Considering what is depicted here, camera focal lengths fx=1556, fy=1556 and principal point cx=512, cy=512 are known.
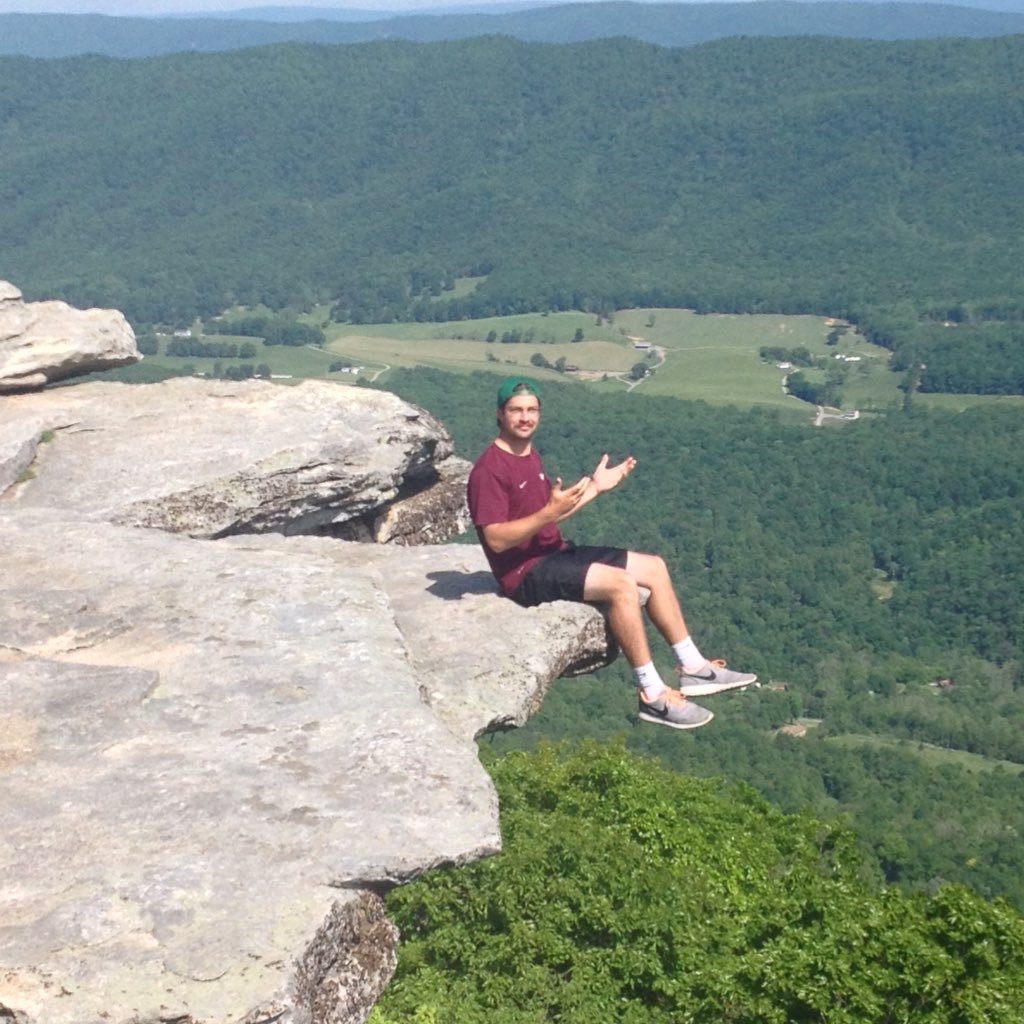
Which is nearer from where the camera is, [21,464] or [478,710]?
[478,710]

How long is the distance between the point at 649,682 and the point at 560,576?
4.22 ft

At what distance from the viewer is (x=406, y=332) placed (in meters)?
186

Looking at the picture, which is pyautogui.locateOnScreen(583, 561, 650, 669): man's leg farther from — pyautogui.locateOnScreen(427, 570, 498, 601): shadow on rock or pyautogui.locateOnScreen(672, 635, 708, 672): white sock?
pyautogui.locateOnScreen(427, 570, 498, 601): shadow on rock

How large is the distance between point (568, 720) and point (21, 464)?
43.2 metres

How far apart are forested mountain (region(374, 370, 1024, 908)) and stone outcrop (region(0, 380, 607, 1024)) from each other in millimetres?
29993

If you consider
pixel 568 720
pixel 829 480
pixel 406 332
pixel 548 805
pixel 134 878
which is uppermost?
pixel 134 878

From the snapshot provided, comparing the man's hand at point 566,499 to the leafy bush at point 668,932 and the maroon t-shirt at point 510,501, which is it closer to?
the maroon t-shirt at point 510,501

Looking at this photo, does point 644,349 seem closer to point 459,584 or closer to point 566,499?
point 459,584

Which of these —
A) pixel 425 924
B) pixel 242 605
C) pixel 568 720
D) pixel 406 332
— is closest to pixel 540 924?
pixel 425 924

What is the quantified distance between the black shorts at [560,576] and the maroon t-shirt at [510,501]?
9cm

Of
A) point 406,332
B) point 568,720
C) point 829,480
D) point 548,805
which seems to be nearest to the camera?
point 548,805

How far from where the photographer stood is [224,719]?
10.9m

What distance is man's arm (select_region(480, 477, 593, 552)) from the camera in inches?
506

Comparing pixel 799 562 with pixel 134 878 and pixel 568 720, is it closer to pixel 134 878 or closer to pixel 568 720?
pixel 568 720
